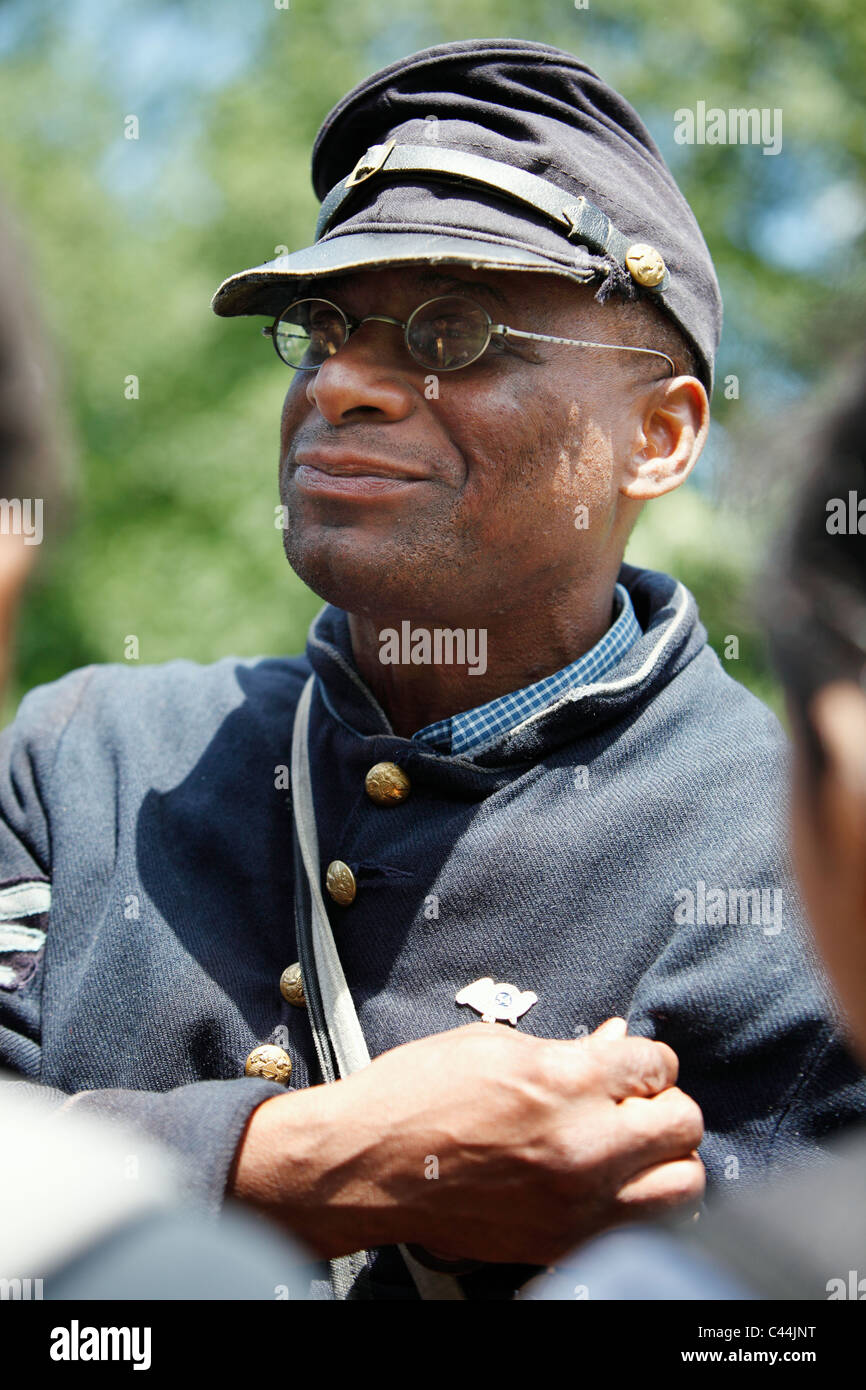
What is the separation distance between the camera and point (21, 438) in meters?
1.20

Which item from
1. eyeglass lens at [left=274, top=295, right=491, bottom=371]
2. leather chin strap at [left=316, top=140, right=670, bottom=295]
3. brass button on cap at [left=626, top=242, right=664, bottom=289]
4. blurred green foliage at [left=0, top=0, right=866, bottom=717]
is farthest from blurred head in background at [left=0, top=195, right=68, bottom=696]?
blurred green foliage at [left=0, top=0, right=866, bottom=717]

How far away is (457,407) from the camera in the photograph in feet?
7.98

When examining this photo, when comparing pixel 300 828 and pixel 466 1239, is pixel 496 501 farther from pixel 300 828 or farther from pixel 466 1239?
pixel 466 1239

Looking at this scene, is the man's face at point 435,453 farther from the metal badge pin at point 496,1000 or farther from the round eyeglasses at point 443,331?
the metal badge pin at point 496,1000

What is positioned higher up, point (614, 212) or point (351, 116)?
point (351, 116)

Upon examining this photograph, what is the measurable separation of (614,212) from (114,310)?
19.3 ft

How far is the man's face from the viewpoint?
2428 mm

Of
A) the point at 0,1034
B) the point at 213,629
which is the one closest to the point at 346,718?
Answer: the point at 0,1034

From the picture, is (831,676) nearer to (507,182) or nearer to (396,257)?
(396,257)

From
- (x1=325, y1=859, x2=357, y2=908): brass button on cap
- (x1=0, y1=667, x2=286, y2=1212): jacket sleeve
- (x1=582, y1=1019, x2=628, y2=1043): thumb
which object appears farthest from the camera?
(x1=325, y1=859, x2=357, y2=908): brass button on cap

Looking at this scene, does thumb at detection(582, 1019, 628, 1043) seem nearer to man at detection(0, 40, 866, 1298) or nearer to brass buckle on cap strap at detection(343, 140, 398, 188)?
man at detection(0, 40, 866, 1298)

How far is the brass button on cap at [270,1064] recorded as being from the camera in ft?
7.41

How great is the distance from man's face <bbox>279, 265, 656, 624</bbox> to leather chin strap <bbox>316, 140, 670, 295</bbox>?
104mm

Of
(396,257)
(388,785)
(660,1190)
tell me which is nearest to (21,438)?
(396,257)
